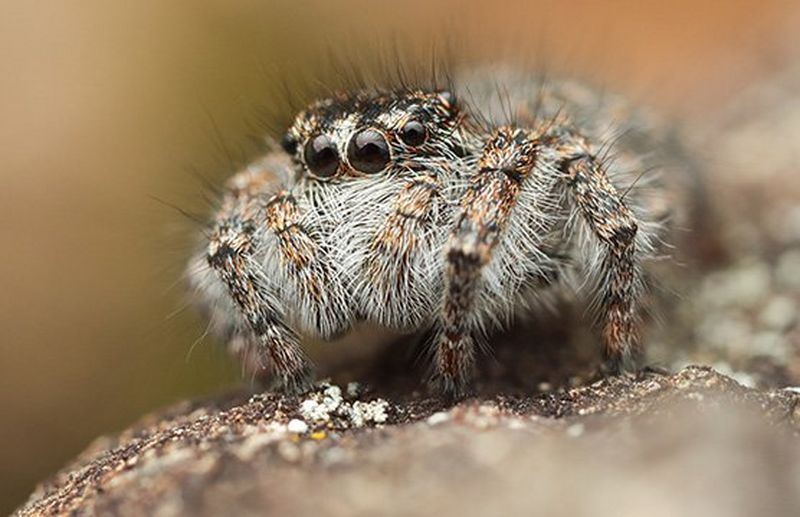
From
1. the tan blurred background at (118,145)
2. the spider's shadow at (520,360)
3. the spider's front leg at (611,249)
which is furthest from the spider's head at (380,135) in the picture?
the tan blurred background at (118,145)

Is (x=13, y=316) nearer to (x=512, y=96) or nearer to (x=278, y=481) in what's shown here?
(x=512, y=96)

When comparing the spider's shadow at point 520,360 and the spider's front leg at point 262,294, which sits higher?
the spider's front leg at point 262,294

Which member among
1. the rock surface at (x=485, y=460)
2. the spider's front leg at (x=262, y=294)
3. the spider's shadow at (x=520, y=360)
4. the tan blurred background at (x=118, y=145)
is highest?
the tan blurred background at (x=118, y=145)

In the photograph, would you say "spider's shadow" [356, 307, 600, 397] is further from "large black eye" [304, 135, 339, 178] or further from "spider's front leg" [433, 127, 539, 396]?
"large black eye" [304, 135, 339, 178]

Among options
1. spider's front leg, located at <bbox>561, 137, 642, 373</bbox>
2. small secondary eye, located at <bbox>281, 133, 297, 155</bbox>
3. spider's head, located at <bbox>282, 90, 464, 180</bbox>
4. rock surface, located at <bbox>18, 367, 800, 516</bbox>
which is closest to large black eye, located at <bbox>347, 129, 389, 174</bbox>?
spider's head, located at <bbox>282, 90, 464, 180</bbox>

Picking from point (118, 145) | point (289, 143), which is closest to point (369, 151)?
point (289, 143)

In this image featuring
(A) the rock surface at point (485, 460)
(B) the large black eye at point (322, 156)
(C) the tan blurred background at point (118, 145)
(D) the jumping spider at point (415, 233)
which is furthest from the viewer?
(C) the tan blurred background at point (118, 145)

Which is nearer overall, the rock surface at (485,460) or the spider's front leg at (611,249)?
the rock surface at (485,460)

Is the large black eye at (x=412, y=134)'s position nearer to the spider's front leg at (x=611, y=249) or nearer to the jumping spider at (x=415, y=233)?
the jumping spider at (x=415, y=233)
